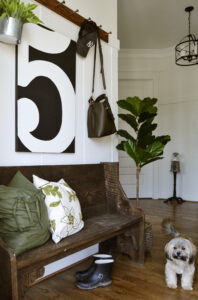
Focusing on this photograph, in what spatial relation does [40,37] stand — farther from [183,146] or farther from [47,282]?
[183,146]

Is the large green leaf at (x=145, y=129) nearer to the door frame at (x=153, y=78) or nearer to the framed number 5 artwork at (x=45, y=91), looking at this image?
the framed number 5 artwork at (x=45, y=91)

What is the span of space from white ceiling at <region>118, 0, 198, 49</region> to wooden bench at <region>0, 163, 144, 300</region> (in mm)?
2859

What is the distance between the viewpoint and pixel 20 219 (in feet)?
4.36

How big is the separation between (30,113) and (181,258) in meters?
1.46

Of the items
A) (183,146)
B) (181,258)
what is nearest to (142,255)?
(181,258)

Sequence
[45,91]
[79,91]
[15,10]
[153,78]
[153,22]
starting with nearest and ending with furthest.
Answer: [15,10] < [45,91] < [79,91] < [153,22] < [153,78]

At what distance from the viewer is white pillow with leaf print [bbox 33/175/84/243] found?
5.24 ft

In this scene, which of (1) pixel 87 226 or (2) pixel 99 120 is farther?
(2) pixel 99 120

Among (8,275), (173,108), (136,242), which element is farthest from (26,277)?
(173,108)

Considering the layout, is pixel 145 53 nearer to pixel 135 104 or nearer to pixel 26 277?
pixel 135 104

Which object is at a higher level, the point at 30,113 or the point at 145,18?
the point at 145,18

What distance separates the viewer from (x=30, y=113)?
6.33 ft

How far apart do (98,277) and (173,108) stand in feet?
14.2

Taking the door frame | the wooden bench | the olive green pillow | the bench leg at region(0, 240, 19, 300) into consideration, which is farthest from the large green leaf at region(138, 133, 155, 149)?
the door frame
